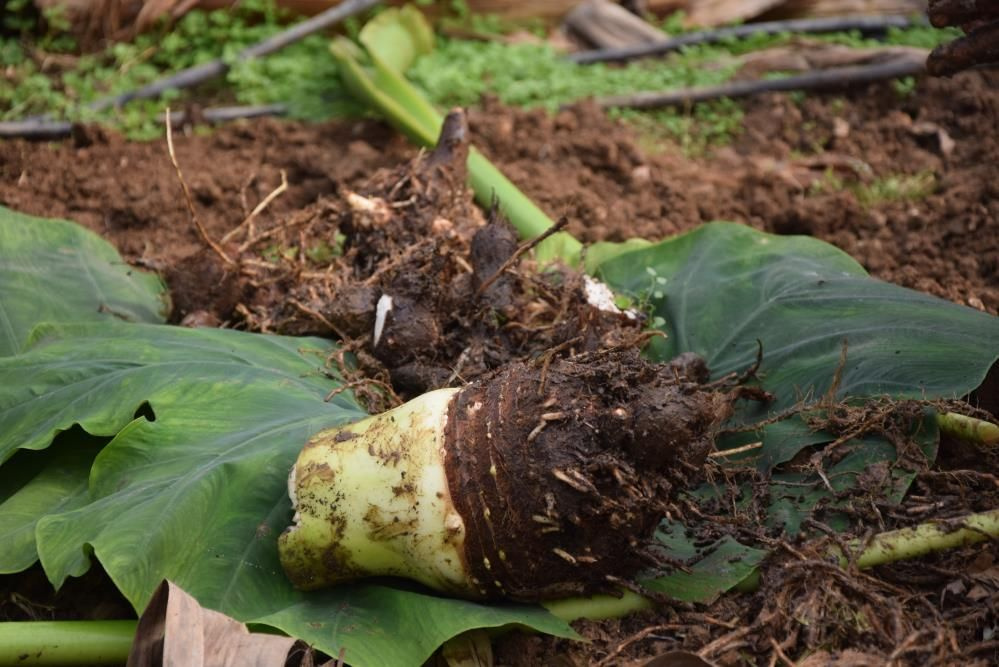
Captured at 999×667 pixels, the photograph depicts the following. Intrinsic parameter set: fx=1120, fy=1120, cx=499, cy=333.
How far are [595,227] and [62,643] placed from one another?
2501mm

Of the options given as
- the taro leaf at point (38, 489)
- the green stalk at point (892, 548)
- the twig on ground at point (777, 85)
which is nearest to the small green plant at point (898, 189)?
the twig on ground at point (777, 85)

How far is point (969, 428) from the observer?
238 cm

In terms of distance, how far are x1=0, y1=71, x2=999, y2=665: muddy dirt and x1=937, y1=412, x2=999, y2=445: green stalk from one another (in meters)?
0.06

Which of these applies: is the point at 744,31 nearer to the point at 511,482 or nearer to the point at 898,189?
the point at 898,189

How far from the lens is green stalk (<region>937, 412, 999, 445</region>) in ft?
7.72

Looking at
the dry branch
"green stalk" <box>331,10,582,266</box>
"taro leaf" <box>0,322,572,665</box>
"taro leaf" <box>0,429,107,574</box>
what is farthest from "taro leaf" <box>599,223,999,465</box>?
the dry branch

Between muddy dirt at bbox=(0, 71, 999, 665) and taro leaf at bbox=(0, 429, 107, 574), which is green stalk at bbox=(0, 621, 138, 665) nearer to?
taro leaf at bbox=(0, 429, 107, 574)

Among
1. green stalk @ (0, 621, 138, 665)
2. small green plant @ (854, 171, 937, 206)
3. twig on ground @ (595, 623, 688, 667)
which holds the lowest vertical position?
small green plant @ (854, 171, 937, 206)

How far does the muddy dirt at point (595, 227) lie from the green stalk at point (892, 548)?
34 mm

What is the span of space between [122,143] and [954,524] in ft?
12.1

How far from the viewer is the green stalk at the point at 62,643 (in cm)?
220

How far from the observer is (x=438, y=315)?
2975 millimetres

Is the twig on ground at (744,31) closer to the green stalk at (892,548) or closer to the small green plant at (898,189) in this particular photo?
the small green plant at (898,189)

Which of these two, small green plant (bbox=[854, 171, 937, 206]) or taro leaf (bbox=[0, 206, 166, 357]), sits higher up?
taro leaf (bbox=[0, 206, 166, 357])
